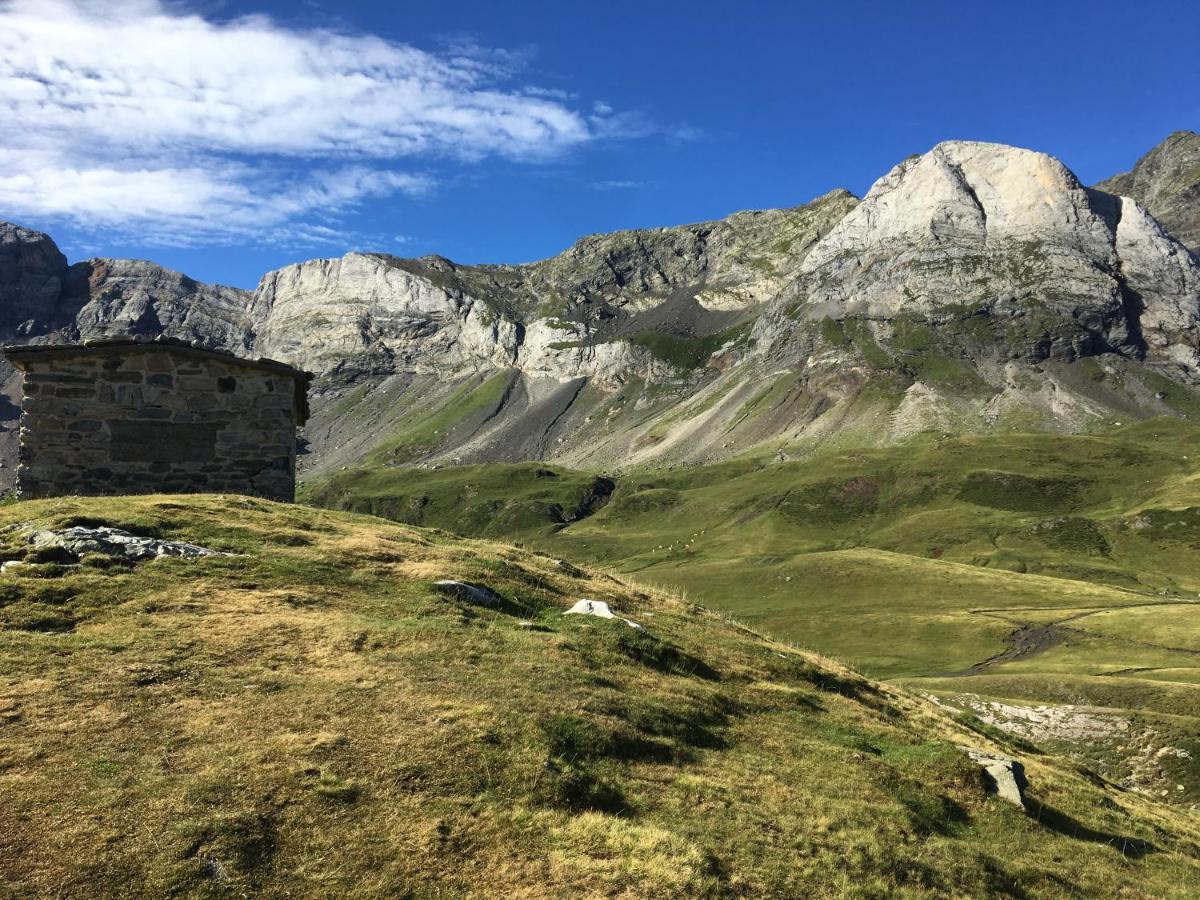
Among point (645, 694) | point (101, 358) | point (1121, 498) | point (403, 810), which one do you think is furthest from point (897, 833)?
point (1121, 498)

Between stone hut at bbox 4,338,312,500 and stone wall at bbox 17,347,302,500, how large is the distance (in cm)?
3

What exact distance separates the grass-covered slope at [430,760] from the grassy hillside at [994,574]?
25.5m

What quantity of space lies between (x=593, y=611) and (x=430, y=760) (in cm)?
1026

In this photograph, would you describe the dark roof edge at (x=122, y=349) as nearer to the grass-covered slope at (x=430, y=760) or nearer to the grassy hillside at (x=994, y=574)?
the grass-covered slope at (x=430, y=760)

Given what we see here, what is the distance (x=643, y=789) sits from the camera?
43.6 feet

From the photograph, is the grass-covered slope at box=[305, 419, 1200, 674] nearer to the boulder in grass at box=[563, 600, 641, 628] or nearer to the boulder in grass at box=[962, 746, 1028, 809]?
the boulder in grass at box=[563, 600, 641, 628]

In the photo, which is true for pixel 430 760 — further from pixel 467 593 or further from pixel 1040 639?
pixel 1040 639

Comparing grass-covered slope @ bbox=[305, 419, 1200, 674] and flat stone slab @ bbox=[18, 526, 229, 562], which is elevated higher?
flat stone slab @ bbox=[18, 526, 229, 562]

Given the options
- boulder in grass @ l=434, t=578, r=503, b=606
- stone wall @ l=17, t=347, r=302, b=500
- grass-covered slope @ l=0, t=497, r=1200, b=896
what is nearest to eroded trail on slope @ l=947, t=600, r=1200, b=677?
→ grass-covered slope @ l=0, t=497, r=1200, b=896

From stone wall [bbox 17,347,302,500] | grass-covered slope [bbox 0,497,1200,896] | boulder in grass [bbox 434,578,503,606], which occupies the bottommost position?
grass-covered slope [bbox 0,497,1200,896]

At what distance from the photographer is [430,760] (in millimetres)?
12141

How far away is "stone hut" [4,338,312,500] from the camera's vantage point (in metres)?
28.1

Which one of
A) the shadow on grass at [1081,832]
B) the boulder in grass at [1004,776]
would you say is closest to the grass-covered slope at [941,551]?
the boulder in grass at [1004,776]

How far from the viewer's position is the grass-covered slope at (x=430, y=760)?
32.8 ft
